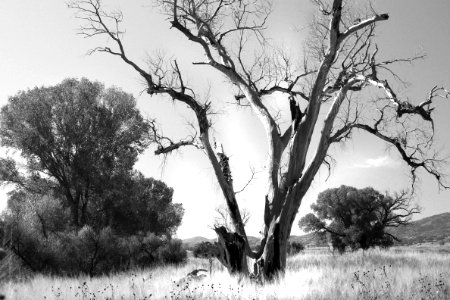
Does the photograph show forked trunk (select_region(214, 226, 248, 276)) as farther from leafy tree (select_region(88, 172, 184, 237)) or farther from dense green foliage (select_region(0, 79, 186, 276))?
leafy tree (select_region(88, 172, 184, 237))

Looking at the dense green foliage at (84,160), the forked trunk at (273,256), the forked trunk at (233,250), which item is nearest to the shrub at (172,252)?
the dense green foliage at (84,160)

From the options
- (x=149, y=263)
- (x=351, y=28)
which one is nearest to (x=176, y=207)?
(x=149, y=263)

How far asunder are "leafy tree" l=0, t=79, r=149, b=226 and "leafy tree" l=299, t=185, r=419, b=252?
2380 cm

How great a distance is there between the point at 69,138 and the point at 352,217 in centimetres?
2812

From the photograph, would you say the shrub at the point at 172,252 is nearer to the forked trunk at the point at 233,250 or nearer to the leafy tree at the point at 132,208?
the leafy tree at the point at 132,208

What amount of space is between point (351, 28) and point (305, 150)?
3257 mm

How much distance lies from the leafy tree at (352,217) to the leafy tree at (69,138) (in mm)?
23801

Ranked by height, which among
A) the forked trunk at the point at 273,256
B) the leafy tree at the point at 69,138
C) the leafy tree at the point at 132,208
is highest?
the leafy tree at the point at 69,138

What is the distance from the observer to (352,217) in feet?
135

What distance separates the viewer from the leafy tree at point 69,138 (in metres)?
23.9

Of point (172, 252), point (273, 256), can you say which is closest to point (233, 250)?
point (273, 256)

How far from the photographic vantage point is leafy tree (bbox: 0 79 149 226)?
78.5 feet

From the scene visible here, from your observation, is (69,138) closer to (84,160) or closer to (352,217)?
(84,160)

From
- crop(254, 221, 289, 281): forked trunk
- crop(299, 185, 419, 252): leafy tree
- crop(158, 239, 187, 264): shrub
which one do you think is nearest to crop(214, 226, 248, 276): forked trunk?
crop(254, 221, 289, 281): forked trunk
